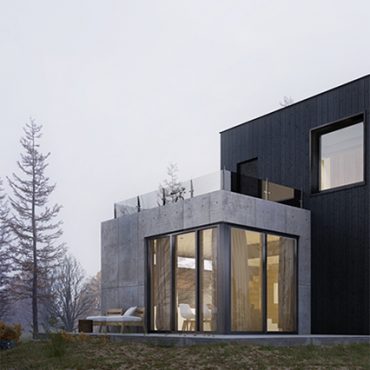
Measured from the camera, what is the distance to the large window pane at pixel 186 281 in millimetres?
11469

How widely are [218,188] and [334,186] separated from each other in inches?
114

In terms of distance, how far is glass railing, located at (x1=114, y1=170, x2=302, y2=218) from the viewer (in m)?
11.6

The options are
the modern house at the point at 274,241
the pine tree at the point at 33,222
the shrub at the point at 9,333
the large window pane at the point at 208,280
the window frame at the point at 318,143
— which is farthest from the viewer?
the pine tree at the point at 33,222

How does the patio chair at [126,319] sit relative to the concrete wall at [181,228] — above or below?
below

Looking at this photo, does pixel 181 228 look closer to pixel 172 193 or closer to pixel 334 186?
pixel 172 193

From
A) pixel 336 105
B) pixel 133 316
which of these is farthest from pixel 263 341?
pixel 336 105

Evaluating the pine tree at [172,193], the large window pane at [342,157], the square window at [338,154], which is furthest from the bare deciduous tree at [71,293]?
the large window pane at [342,157]

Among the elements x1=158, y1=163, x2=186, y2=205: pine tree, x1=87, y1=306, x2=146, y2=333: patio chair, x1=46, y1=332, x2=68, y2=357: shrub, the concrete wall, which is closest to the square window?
the concrete wall

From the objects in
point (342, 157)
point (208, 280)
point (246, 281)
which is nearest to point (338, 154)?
point (342, 157)

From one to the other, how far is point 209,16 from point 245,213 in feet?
47.8

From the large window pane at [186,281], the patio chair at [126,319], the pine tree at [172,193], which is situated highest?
the pine tree at [172,193]

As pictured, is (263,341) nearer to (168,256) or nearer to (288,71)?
(168,256)

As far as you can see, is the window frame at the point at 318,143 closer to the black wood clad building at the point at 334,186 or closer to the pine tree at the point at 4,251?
the black wood clad building at the point at 334,186

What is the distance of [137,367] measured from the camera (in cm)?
700
